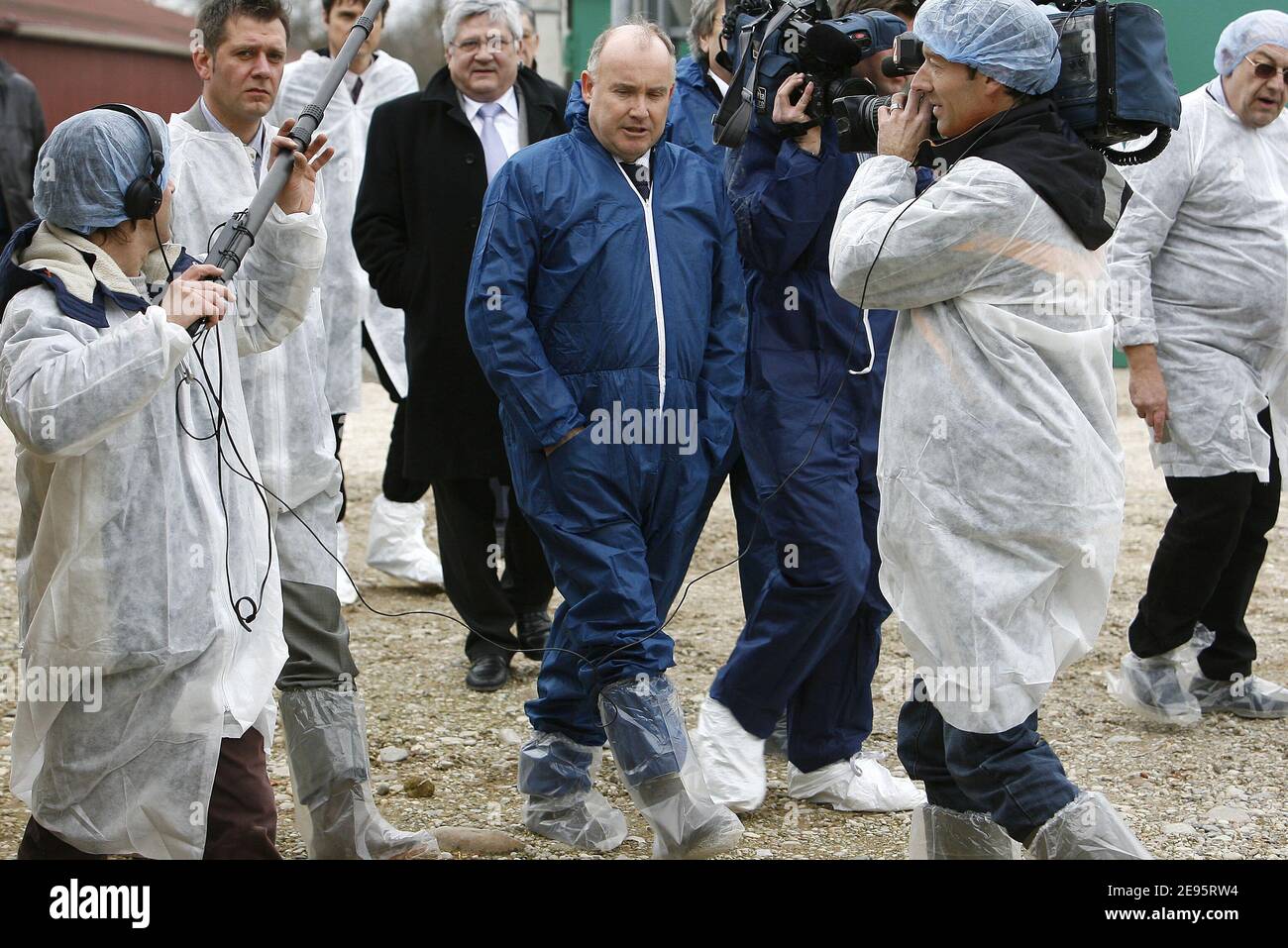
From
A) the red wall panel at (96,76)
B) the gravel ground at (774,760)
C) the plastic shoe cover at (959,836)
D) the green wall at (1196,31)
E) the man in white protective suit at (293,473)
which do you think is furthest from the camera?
the red wall panel at (96,76)

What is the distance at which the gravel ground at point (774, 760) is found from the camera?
4399mm

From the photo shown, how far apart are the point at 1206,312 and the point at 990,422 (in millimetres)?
2189

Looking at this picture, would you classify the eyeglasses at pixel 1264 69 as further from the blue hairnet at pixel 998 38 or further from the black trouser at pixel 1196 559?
the blue hairnet at pixel 998 38

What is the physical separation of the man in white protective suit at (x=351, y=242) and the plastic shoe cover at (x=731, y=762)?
2.31 metres

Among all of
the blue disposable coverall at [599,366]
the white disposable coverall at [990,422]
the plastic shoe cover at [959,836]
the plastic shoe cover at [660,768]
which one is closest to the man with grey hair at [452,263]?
the blue disposable coverall at [599,366]

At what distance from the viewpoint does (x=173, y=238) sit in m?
3.77

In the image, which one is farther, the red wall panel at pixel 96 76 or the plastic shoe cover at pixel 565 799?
the red wall panel at pixel 96 76

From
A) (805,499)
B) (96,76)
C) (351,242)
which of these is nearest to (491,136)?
(351,242)

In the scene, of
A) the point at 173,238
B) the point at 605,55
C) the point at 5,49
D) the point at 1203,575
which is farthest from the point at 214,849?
the point at 5,49

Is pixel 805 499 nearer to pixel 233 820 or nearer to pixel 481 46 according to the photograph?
pixel 233 820

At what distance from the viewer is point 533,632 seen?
19.5 ft

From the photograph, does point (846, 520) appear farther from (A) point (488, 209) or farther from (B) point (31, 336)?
(B) point (31, 336)

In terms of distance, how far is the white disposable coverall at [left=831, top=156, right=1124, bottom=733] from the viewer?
3.33m
